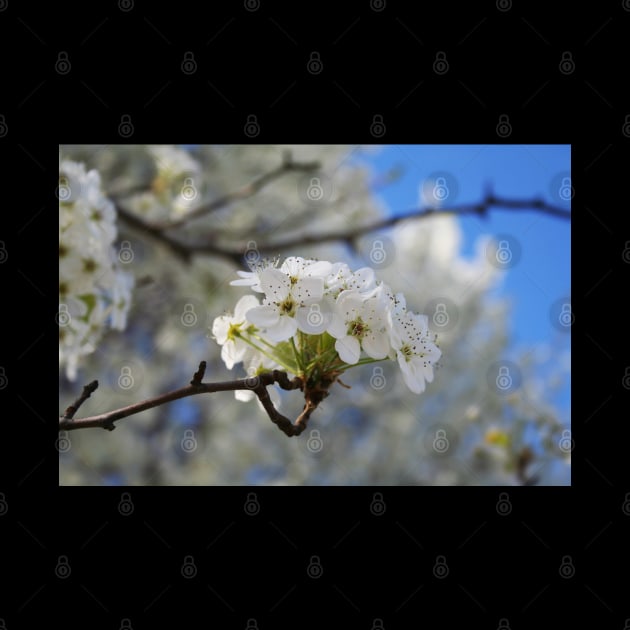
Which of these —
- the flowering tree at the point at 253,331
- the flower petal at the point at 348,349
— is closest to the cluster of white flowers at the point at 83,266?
the flowering tree at the point at 253,331

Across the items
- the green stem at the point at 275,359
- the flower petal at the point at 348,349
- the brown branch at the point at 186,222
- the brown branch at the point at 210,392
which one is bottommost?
the brown branch at the point at 210,392

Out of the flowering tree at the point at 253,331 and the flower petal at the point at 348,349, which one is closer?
the flower petal at the point at 348,349

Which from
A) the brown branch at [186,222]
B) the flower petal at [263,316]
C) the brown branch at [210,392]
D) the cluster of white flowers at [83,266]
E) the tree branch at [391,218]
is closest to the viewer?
the brown branch at [210,392]

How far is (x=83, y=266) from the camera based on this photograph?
6.74 feet

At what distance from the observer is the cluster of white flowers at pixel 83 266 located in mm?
2043

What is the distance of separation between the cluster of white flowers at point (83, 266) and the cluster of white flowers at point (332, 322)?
2.59 feet

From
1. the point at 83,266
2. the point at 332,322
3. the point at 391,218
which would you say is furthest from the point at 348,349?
the point at 391,218

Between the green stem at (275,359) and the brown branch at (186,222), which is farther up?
the brown branch at (186,222)

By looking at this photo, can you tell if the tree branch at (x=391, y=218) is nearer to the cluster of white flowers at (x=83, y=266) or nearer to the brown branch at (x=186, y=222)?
the brown branch at (x=186, y=222)
